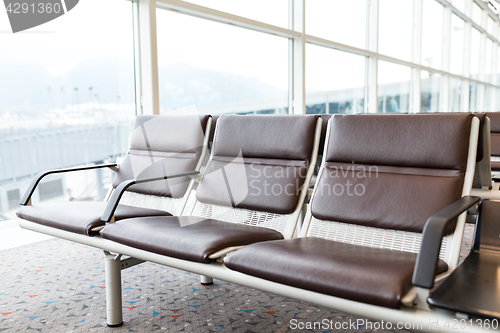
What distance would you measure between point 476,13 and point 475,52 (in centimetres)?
112

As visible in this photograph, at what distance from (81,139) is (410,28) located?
715 centimetres

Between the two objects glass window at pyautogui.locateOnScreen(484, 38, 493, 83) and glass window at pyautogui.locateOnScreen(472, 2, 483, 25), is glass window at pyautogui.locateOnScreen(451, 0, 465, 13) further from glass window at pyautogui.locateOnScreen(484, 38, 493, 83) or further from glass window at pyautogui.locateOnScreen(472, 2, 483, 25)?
glass window at pyautogui.locateOnScreen(484, 38, 493, 83)

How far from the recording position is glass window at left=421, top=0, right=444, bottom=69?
8.84 meters

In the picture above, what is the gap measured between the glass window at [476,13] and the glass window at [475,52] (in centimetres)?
28

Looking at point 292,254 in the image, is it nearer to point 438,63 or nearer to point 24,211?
point 24,211

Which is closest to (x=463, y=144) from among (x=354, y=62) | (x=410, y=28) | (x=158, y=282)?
(x=158, y=282)

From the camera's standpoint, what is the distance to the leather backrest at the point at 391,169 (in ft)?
4.86

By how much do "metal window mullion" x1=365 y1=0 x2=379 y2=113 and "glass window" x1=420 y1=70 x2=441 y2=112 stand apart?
2.40 m

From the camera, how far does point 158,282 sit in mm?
2234

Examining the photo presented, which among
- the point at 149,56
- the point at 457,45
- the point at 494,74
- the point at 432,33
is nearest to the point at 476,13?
the point at 457,45

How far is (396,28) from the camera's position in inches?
303

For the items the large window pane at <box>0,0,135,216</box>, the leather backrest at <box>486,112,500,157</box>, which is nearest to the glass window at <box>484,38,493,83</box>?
the leather backrest at <box>486,112,500,157</box>

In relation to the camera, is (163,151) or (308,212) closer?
(308,212)

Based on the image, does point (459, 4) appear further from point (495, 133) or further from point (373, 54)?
point (495, 133)
